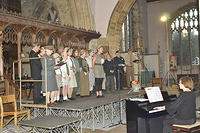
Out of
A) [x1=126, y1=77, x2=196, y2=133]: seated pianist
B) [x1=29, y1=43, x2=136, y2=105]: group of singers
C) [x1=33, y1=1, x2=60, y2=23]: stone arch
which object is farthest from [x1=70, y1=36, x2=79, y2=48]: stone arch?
[x1=126, y1=77, x2=196, y2=133]: seated pianist

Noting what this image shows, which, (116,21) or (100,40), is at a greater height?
(116,21)

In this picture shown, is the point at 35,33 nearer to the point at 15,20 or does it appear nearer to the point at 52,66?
the point at 15,20

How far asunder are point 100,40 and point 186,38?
8409 mm

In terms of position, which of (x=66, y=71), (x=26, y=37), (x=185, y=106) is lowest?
(x=185, y=106)

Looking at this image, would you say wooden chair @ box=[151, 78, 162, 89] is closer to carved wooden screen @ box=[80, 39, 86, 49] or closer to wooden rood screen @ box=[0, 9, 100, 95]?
wooden rood screen @ box=[0, 9, 100, 95]

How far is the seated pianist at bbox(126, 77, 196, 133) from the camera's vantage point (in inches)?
156

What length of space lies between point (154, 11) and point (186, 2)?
7.04ft

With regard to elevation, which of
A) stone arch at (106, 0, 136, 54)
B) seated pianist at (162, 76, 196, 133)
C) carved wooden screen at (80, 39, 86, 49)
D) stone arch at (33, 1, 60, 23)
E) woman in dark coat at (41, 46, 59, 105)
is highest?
stone arch at (33, 1, 60, 23)

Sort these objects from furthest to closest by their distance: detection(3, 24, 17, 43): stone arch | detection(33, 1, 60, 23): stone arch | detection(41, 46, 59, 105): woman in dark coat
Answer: detection(33, 1, 60, 23): stone arch < detection(3, 24, 17, 43): stone arch < detection(41, 46, 59, 105): woman in dark coat

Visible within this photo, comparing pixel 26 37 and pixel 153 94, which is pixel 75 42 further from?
pixel 153 94

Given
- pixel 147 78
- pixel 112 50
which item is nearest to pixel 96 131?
pixel 112 50

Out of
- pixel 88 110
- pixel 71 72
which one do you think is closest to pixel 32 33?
pixel 71 72

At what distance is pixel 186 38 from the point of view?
17000mm

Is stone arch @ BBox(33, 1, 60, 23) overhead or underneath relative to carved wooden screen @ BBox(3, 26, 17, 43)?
overhead
